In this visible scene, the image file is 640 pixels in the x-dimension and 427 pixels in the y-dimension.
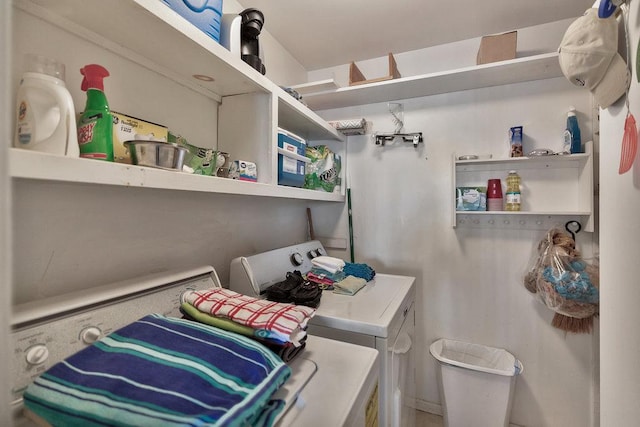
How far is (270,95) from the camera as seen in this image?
4.07ft

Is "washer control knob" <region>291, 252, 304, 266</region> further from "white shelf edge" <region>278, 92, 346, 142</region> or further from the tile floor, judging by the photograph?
the tile floor

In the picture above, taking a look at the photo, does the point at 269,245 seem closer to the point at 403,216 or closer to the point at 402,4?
the point at 403,216

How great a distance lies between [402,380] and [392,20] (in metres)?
2.10

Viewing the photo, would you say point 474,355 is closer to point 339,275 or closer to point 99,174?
point 339,275

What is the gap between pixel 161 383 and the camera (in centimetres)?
50

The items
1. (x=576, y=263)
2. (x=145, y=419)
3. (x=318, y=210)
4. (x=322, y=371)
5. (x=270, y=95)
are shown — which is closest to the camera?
(x=145, y=419)

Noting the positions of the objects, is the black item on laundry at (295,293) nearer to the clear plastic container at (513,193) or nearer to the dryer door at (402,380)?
the dryer door at (402,380)

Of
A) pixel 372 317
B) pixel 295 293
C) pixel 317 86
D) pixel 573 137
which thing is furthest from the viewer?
pixel 317 86

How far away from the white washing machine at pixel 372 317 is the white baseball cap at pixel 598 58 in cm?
101

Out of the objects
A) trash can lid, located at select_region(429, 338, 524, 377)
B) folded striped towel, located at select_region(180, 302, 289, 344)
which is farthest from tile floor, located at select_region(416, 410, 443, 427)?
folded striped towel, located at select_region(180, 302, 289, 344)

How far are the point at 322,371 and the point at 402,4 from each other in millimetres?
1926

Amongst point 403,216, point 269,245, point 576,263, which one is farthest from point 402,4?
point 576,263

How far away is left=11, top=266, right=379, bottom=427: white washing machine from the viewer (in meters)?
0.59

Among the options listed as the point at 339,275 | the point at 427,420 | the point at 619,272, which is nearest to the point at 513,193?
the point at 619,272
